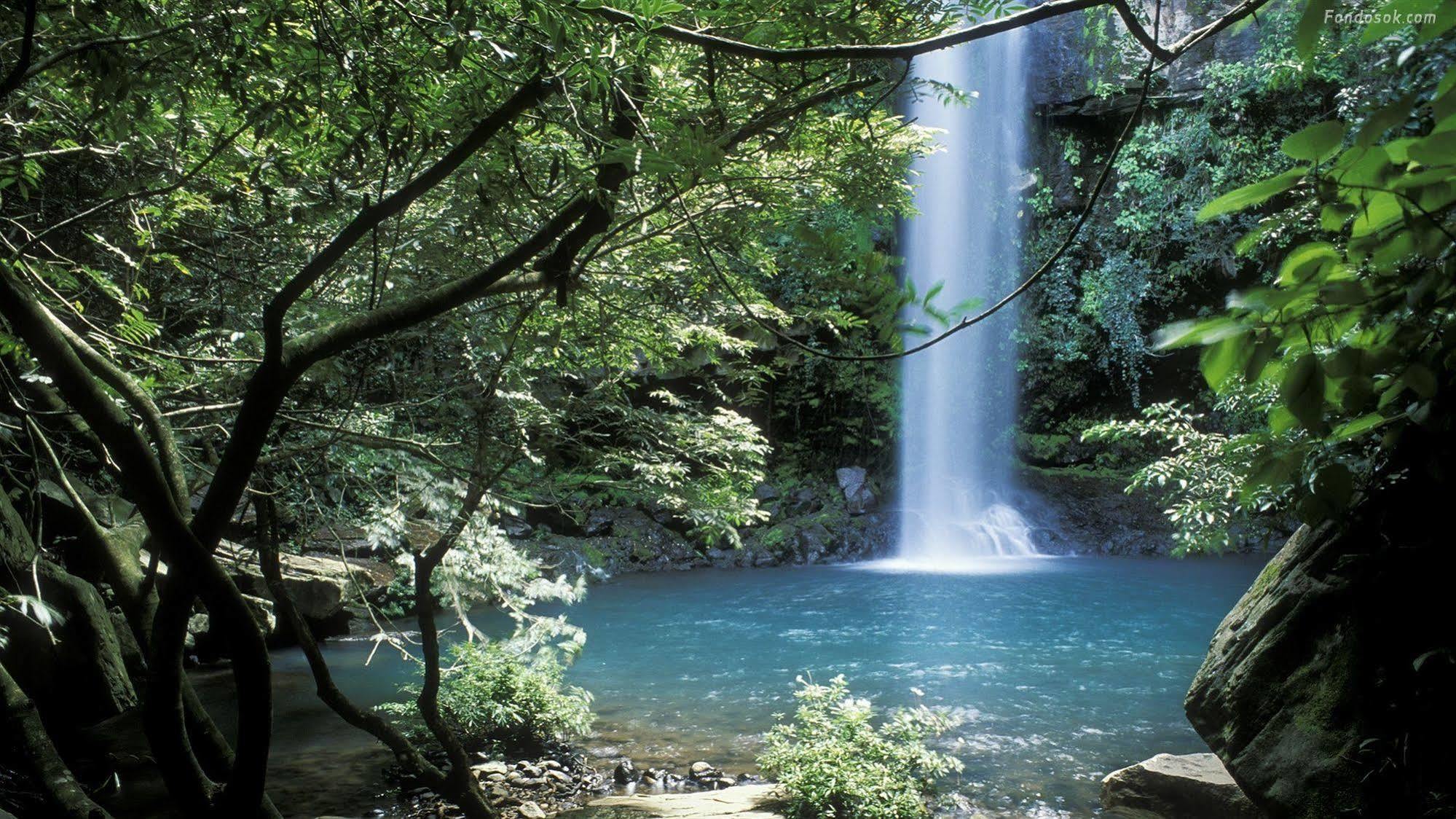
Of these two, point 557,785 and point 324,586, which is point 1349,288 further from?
point 324,586

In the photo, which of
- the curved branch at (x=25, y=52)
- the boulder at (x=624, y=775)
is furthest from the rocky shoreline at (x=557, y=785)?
the curved branch at (x=25, y=52)

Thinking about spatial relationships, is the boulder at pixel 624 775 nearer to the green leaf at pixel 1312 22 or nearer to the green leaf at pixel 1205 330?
the green leaf at pixel 1205 330

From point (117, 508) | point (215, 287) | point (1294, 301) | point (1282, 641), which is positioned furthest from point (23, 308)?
point (117, 508)

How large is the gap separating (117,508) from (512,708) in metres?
2.95

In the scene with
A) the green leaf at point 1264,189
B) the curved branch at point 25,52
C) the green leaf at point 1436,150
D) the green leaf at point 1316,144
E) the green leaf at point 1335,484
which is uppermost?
the curved branch at point 25,52

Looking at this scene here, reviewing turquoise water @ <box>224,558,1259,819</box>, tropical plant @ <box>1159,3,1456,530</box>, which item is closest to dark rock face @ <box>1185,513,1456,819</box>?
tropical plant @ <box>1159,3,1456,530</box>

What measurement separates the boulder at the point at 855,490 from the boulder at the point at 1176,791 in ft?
42.7

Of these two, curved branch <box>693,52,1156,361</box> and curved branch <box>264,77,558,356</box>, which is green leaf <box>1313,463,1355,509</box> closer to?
curved branch <box>693,52,1156,361</box>

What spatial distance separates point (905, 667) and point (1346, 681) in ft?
21.8

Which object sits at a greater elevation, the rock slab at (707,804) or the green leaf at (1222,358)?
the green leaf at (1222,358)

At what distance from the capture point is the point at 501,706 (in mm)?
6137

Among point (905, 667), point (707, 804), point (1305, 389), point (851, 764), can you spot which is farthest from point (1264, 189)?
point (905, 667)

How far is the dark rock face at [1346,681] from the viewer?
221cm

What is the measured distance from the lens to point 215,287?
14.6 ft
